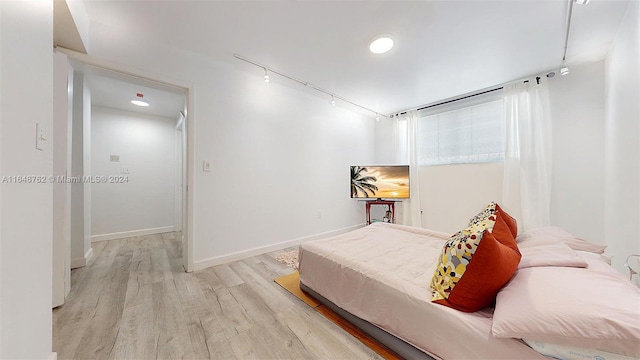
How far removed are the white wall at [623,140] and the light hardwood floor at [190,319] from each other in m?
2.41

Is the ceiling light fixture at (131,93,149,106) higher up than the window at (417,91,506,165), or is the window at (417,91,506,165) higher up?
the ceiling light fixture at (131,93,149,106)

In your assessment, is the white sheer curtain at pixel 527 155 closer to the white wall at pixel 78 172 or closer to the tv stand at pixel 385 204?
the tv stand at pixel 385 204

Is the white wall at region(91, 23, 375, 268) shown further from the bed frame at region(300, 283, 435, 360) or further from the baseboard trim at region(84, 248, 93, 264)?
the bed frame at region(300, 283, 435, 360)

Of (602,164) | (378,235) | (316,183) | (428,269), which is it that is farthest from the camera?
(316,183)

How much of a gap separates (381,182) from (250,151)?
2.44 m

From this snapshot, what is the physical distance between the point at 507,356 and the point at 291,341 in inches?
45.9

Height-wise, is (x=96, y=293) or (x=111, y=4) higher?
(x=111, y=4)

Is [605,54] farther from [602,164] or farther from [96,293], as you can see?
[96,293]

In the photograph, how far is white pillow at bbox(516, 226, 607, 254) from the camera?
149 cm

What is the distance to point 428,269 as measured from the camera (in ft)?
5.11

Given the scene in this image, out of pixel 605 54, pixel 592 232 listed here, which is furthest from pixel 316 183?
pixel 605 54

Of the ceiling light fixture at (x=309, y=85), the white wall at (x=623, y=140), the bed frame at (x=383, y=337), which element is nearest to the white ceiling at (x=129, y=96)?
A: the ceiling light fixture at (x=309, y=85)
